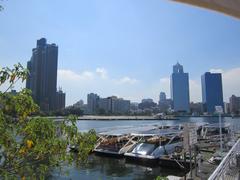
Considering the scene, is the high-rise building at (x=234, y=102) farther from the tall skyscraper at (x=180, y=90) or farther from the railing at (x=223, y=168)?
the railing at (x=223, y=168)

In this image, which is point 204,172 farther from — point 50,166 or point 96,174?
point 50,166

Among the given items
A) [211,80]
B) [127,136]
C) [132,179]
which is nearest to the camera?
[132,179]

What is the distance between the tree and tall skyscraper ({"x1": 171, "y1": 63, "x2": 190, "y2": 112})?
129m

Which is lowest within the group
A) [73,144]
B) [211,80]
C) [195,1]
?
[73,144]

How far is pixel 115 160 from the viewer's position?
80.1 feet

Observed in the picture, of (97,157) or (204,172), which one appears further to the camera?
(97,157)

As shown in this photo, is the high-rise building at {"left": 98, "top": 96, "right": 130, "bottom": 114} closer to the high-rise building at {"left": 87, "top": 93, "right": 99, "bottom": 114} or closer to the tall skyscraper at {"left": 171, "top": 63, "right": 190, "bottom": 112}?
the high-rise building at {"left": 87, "top": 93, "right": 99, "bottom": 114}

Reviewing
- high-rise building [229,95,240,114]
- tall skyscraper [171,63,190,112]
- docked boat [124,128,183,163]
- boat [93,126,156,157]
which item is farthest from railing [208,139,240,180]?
tall skyscraper [171,63,190,112]

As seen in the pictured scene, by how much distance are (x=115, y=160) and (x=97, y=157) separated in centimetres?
234

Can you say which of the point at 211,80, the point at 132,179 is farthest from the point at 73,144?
the point at 211,80

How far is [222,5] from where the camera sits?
2672 millimetres

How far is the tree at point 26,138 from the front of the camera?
3.02 meters

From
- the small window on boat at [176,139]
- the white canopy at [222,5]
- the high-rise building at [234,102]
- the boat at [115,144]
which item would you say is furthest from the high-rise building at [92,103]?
the white canopy at [222,5]

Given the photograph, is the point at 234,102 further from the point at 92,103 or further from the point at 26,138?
the point at 26,138
